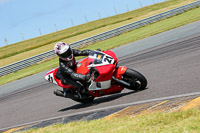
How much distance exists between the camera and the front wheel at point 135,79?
7621 millimetres

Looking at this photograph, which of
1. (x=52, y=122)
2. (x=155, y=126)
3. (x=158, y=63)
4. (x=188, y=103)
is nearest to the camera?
(x=155, y=126)

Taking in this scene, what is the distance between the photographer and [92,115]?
7.05 meters

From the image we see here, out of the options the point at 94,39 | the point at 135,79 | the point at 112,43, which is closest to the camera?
the point at 135,79

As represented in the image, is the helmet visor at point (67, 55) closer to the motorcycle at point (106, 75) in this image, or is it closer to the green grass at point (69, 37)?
the motorcycle at point (106, 75)

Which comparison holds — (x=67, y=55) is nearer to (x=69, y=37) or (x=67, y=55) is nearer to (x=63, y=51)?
(x=63, y=51)

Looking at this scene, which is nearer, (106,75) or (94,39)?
(106,75)

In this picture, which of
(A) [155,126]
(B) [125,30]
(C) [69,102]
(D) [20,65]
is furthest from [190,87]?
(B) [125,30]

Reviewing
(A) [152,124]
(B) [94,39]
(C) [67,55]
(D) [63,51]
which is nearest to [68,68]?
(C) [67,55]

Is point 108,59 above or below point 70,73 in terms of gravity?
above

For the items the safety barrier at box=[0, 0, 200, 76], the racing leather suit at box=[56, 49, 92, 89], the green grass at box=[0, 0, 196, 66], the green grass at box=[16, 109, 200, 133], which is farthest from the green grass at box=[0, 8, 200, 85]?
the green grass at box=[16, 109, 200, 133]

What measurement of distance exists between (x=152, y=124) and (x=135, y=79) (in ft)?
10.5

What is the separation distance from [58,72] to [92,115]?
6.53 ft

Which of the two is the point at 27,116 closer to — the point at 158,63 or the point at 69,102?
the point at 69,102

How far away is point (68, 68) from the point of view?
26.3 feet
